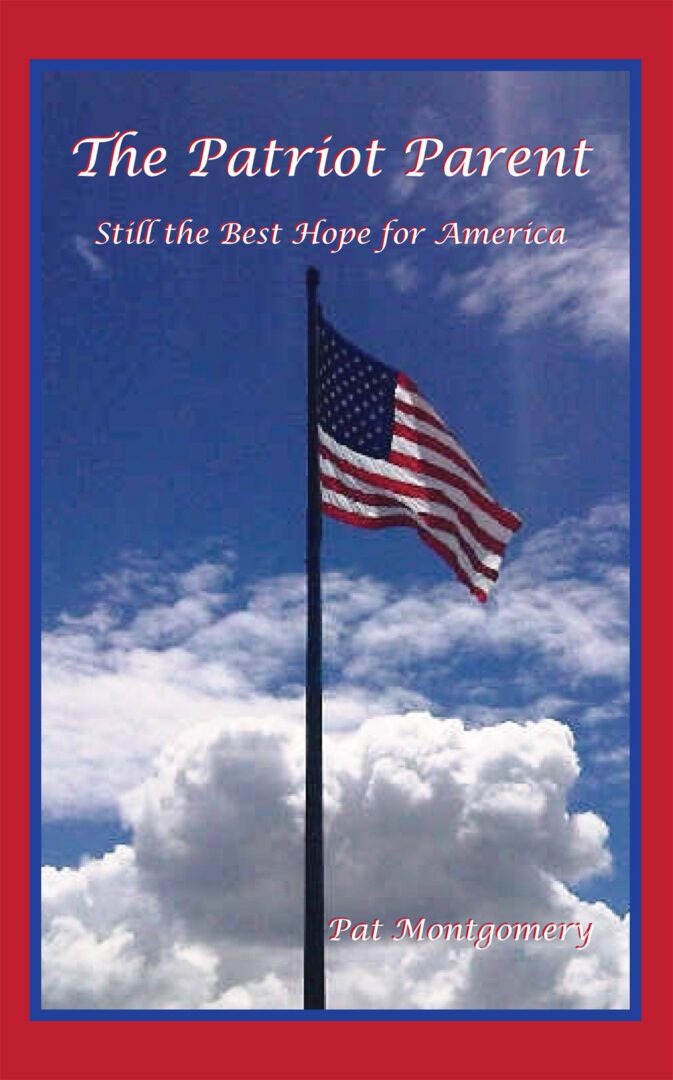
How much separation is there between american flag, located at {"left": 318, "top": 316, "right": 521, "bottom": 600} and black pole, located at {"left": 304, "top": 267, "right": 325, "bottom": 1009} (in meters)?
0.71

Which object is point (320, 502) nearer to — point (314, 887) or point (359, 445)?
point (359, 445)

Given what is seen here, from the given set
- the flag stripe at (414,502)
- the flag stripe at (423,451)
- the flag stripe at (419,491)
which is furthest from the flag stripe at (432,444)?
the flag stripe at (414,502)

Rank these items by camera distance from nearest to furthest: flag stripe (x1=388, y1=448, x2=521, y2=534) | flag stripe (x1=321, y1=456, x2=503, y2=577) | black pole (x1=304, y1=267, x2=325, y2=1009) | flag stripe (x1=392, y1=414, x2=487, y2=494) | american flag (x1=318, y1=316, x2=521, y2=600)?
black pole (x1=304, y1=267, x2=325, y2=1009), flag stripe (x1=321, y1=456, x2=503, y2=577), american flag (x1=318, y1=316, x2=521, y2=600), flag stripe (x1=388, y1=448, x2=521, y2=534), flag stripe (x1=392, y1=414, x2=487, y2=494)

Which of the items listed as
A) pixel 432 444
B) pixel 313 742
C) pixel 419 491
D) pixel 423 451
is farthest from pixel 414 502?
pixel 313 742

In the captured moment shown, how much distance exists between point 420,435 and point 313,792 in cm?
528

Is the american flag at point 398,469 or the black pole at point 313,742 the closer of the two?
the black pole at point 313,742

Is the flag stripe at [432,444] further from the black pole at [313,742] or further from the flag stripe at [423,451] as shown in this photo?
the black pole at [313,742]

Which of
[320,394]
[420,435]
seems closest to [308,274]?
[320,394]

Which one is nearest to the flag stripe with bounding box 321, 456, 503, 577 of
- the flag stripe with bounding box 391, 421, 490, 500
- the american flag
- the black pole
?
the american flag

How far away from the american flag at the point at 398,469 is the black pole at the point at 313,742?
2.34 ft

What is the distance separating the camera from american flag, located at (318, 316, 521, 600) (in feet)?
49.8

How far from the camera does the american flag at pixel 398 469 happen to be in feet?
49.8

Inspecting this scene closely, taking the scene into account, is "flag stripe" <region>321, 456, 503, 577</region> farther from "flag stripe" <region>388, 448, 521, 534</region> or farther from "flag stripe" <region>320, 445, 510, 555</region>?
"flag stripe" <region>388, 448, 521, 534</region>
